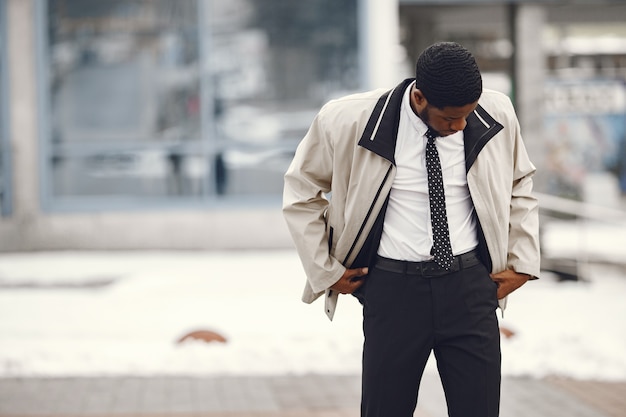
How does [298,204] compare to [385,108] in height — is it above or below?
below

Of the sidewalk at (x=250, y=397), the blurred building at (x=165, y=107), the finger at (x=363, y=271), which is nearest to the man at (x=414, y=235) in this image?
the finger at (x=363, y=271)

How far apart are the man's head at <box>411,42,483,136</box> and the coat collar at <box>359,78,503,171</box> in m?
0.19

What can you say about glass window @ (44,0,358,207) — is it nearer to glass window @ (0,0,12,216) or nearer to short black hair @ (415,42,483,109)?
glass window @ (0,0,12,216)

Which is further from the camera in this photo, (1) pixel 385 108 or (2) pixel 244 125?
(2) pixel 244 125

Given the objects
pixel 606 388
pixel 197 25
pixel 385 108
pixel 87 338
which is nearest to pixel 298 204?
pixel 385 108

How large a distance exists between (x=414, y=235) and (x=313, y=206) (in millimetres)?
387

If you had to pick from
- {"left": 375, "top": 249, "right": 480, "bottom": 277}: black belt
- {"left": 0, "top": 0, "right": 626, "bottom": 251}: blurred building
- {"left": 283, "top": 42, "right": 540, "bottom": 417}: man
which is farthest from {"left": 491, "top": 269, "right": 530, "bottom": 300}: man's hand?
{"left": 0, "top": 0, "right": 626, "bottom": 251}: blurred building

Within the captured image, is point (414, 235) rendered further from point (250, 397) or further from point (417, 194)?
point (250, 397)

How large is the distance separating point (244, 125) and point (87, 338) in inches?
214

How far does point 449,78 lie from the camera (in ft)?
10.3

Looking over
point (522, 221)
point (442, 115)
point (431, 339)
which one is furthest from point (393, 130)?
point (431, 339)

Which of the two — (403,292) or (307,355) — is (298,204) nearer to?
(403,292)

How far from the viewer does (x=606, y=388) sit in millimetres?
6281

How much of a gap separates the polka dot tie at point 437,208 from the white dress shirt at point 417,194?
3cm
